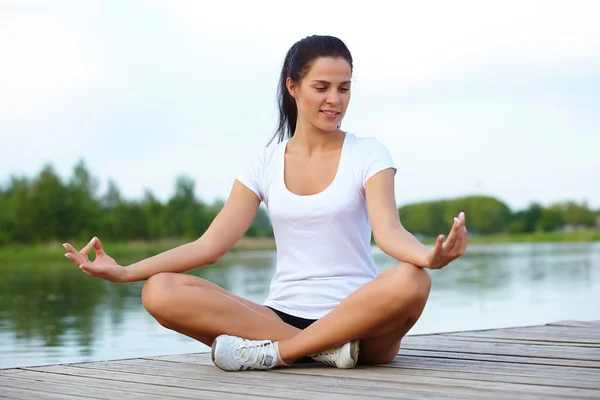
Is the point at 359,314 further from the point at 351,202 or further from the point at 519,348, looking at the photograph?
the point at 519,348

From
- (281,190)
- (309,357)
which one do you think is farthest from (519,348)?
(281,190)

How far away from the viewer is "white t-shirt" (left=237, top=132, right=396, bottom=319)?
3.01 meters

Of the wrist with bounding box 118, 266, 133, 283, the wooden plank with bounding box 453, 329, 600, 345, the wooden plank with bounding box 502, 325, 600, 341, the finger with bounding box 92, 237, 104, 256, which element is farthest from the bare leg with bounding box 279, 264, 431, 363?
the wooden plank with bounding box 502, 325, 600, 341

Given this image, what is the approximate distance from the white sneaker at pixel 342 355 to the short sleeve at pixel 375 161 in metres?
0.59

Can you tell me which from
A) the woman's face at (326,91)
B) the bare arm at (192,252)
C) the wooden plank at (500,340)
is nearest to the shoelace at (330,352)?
the bare arm at (192,252)

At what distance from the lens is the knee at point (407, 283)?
107 inches

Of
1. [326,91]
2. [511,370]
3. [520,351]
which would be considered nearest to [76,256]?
[326,91]

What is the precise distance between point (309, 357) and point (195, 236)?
44.4 metres

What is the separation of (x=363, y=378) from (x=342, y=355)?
8.6 inches

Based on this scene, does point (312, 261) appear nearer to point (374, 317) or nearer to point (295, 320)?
point (295, 320)

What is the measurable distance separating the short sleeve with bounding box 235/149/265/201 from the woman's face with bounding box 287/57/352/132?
31cm

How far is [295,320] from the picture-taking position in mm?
3088

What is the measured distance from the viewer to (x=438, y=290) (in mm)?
13242

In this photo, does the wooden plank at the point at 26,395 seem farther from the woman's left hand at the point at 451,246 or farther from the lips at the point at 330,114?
the lips at the point at 330,114
